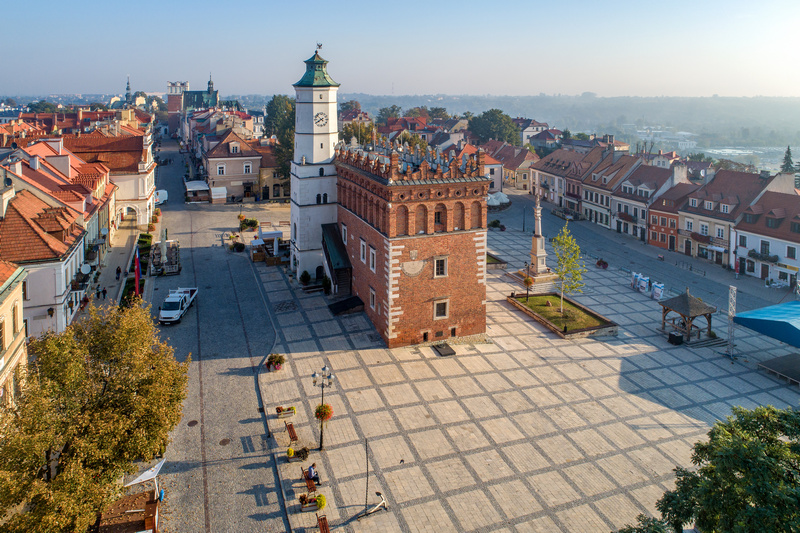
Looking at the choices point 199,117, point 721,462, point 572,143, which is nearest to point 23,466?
point 721,462

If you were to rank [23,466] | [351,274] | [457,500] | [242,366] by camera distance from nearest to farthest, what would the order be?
[23,466], [457,500], [242,366], [351,274]

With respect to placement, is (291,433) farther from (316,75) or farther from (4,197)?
(316,75)

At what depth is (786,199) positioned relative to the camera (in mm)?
58062

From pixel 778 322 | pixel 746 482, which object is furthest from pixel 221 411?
pixel 778 322

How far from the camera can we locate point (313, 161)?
50.1 m

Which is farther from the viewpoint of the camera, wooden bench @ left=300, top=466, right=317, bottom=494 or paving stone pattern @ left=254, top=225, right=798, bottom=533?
wooden bench @ left=300, top=466, right=317, bottom=494

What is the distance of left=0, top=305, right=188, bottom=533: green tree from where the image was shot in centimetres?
1644

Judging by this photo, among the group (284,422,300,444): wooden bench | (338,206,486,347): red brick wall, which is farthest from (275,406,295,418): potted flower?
(338,206,486,347): red brick wall

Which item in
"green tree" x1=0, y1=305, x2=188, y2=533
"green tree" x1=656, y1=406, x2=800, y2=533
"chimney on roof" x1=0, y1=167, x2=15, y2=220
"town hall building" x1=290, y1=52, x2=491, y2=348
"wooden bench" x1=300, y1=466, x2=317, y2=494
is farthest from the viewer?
"town hall building" x1=290, y1=52, x2=491, y2=348

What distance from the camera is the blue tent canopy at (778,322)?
3588 centimetres

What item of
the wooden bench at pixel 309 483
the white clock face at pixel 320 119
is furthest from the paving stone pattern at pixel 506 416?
the white clock face at pixel 320 119

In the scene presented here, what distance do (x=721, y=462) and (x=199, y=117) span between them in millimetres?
143396

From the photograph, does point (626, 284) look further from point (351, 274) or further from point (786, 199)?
point (351, 274)

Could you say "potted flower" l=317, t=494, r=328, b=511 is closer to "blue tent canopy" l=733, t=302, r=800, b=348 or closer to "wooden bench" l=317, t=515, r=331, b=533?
"wooden bench" l=317, t=515, r=331, b=533
